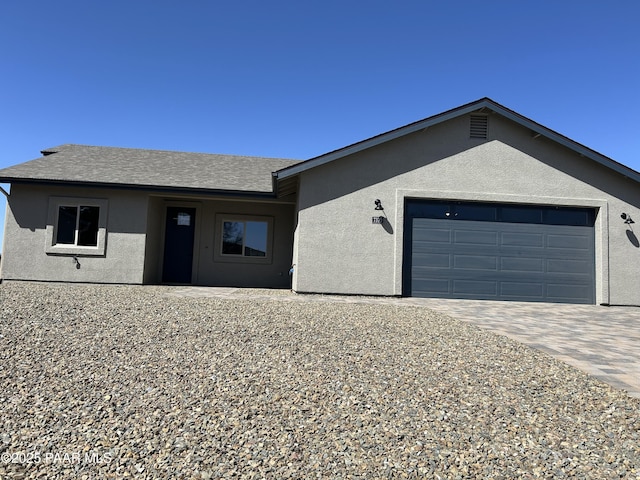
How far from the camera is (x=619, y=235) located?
39.1 feet

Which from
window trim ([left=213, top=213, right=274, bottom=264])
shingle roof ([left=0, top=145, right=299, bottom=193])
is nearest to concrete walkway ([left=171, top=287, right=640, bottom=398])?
window trim ([left=213, top=213, right=274, bottom=264])

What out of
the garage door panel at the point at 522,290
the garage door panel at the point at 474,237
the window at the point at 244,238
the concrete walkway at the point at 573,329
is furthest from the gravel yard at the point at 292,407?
the window at the point at 244,238

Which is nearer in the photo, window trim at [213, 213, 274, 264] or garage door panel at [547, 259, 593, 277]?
garage door panel at [547, 259, 593, 277]

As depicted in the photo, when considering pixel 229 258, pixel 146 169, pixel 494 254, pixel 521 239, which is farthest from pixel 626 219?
pixel 146 169

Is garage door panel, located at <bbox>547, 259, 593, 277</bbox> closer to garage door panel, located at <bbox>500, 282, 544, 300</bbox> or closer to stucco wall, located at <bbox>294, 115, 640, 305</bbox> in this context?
stucco wall, located at <bbox>294, 115, 640, 305</bbox>

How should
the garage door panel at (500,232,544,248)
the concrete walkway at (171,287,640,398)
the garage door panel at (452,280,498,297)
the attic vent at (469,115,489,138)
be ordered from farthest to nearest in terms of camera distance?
the attic vent at (469,115,489,138)
the garage door panel at (500,232,544,248)
the garage door panel at (452,280,498,297)
the concrete walkway at (171,287,640,398)

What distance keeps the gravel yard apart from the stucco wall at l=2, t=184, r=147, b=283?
728cm

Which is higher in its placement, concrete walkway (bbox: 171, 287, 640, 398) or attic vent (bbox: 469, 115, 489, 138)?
attic vent (bbox: 469, 115, 489, 138)

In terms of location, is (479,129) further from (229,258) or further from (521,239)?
(229,258)

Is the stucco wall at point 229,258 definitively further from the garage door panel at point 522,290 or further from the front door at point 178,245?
the garage door panel at point 522,290

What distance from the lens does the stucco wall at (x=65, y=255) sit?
41.0 ft

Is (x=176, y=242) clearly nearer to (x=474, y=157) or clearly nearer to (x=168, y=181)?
(x=168, y=181)

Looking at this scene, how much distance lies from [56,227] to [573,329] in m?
14.0

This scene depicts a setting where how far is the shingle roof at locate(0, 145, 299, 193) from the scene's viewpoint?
12664 millimetres
